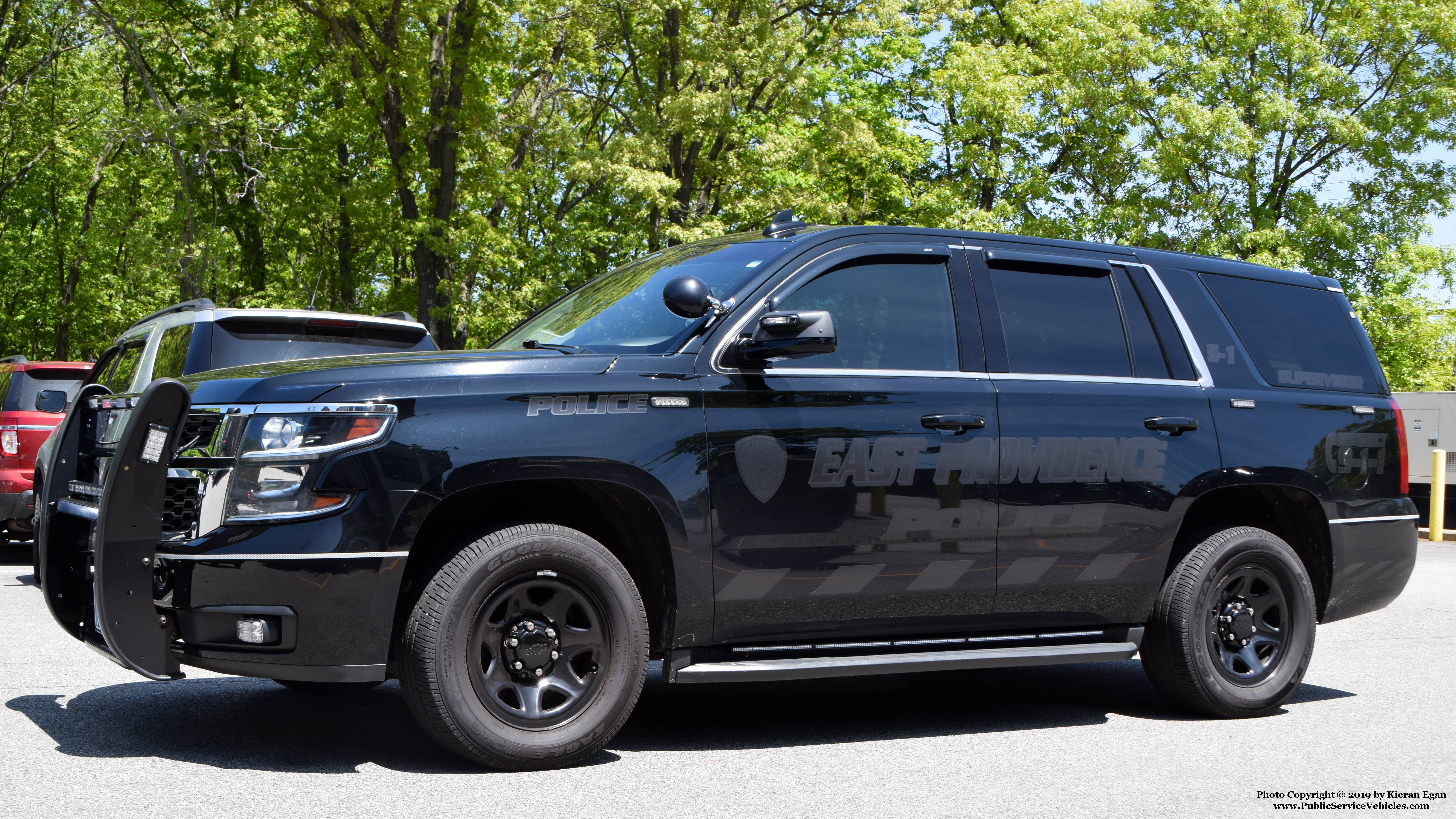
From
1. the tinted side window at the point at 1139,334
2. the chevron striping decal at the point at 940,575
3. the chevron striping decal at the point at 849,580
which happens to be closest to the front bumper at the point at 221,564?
the chevron striping decal at the point at 849,580

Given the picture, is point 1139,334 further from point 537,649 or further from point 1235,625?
point 537,649

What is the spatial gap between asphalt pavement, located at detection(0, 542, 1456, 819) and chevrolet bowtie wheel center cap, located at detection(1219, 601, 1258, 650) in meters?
0.35

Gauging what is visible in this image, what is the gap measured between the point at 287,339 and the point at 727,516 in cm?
457

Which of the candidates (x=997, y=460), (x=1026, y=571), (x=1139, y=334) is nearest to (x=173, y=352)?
(x=997, y=460)

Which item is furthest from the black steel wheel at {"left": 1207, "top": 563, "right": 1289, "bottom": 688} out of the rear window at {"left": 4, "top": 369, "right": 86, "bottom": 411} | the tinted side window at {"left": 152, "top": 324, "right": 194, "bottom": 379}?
the rear window at {"left": 4, "top": 369, "right": 86, "bottom": 411}

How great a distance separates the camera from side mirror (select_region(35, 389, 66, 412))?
8.64 metres

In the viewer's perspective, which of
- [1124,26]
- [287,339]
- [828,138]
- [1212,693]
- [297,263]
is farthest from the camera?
[297,263]

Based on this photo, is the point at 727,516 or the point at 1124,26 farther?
the point at 1124,26

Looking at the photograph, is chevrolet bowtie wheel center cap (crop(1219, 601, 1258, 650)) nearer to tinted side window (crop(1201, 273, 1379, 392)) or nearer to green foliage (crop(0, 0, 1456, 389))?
tinted side window (crop(1201, 273, 1379, 392))

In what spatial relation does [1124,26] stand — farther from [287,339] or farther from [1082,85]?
[287,339]

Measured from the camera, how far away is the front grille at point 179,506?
419 cm

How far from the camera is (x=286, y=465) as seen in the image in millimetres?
4070

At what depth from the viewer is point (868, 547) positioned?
4879 millimetres

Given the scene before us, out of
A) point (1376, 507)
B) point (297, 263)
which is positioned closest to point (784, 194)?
point (297, 263)
